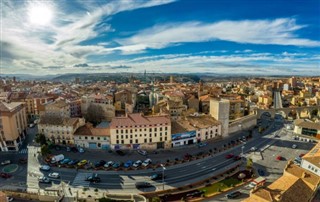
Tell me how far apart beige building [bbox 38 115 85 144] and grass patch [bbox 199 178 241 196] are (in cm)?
3457

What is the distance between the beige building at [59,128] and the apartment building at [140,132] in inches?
408

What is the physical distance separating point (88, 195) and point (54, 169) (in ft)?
42.2

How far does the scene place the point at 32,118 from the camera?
280 feet

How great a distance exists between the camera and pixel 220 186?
39.5 meters

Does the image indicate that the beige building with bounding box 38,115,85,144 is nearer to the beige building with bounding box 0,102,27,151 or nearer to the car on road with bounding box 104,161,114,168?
the beige building with bounding box 0,102,27,151

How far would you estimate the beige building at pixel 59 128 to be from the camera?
55938 mm

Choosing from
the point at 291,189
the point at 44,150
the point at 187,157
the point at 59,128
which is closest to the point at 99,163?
the point at 44,150

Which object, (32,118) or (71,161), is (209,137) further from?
(32,118)

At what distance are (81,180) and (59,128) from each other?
20.2 meters

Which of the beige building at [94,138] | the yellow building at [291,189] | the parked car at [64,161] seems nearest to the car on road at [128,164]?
the beige building at [94,138]

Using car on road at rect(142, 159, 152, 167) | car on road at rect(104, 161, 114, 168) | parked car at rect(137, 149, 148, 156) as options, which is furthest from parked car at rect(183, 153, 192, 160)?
car on road at rect(104, 161, 114, 168)

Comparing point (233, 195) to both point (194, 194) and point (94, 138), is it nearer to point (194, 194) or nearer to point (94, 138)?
point (194, 194)

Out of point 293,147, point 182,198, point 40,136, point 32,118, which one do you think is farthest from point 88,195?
point 32,118

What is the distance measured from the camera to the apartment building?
53906 mm
